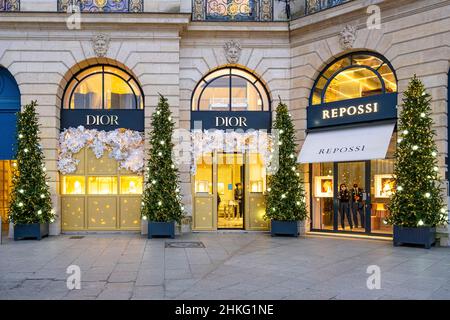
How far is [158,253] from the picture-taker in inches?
483

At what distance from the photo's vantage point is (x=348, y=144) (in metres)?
15.2

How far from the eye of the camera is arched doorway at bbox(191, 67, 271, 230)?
16891 millimetres

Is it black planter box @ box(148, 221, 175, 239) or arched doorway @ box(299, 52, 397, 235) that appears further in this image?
black planter box @ box(148, 221, 175, 239)

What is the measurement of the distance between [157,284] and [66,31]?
35.2 ft

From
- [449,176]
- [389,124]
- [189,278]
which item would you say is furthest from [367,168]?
[189,278]

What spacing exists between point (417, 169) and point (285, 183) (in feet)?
13.8

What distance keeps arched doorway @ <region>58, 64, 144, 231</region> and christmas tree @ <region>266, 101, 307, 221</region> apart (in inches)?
184

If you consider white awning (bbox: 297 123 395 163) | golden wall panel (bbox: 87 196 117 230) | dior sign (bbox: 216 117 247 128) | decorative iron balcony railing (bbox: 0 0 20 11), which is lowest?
golden wall panel (bbox: 87 196 117 230)

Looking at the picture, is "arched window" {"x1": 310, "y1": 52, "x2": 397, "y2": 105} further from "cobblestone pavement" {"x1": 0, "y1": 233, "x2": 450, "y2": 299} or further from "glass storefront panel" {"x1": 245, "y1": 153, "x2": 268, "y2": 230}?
"cobblestone pavement" {"x1": 0, "y1": 233, "x2": 450, "y2": 299}

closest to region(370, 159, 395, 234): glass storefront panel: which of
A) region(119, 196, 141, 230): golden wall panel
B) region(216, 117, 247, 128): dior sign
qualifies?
region(216, 117, 247, 128): dior sign

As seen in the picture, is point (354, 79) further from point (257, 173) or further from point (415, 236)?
point (415, 236)

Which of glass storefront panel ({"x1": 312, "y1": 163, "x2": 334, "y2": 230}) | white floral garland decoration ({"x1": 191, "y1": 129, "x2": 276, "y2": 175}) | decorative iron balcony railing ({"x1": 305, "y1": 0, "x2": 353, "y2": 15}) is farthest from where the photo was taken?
white floral garland decoration ({"x1": 191, "y1": 129, "x2": 276, "y2": 175})
